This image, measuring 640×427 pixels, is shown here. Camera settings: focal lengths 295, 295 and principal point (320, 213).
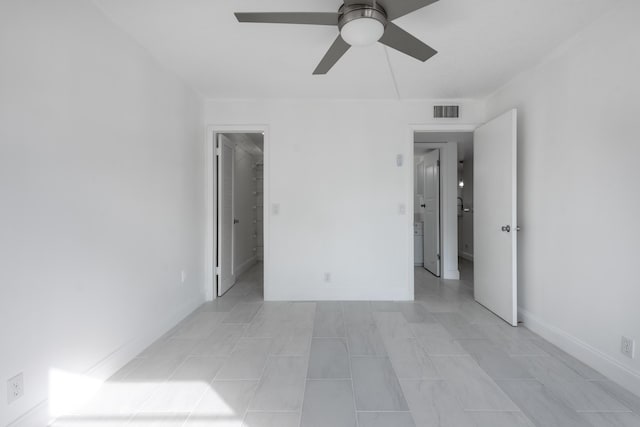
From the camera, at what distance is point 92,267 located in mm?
1909

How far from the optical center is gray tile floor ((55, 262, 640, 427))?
5.25ft

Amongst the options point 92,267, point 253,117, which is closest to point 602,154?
point 253,117

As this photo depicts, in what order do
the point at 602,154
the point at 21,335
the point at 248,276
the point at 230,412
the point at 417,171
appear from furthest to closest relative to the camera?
the point at 417,171 → the point at 248,276 → the point at 602,154 → the point at 230,412 → the point at 21,335

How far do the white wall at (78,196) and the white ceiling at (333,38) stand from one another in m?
0.35

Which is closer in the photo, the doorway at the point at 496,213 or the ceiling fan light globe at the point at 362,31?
the ceiling fan light globe at the point at 362,31

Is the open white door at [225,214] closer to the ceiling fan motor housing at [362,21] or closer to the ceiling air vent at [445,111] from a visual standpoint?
the ceiling fan motor housing at [362,21]

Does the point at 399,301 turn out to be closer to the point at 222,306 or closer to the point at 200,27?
the point at 222,306

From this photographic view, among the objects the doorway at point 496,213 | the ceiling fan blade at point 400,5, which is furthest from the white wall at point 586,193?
the ceiling fan blade at point 400,5

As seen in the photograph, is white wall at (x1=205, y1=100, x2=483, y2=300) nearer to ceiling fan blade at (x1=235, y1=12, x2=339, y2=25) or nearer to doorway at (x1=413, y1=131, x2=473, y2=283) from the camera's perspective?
doorway at (x1=413, y1=131, x2=473, y2=283)

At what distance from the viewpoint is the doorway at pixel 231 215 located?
3681 mm

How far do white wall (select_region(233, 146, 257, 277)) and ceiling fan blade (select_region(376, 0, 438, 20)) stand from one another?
11.9 feet

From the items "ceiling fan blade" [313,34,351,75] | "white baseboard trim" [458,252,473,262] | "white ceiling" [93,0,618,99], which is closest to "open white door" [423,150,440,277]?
"white baseboard trim" [458,252,473,262]

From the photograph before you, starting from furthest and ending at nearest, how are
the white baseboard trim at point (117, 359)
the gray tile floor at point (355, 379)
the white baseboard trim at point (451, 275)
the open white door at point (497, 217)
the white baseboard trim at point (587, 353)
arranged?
the white baseboard trim at point (451, 275)
the open white door at point (497, 217)
the white baseboard trim at point (587, 353)
the gray tile floor at point (355, 379)
the white baseboard trim at point (117, 359)

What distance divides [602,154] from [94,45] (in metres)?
3.54
